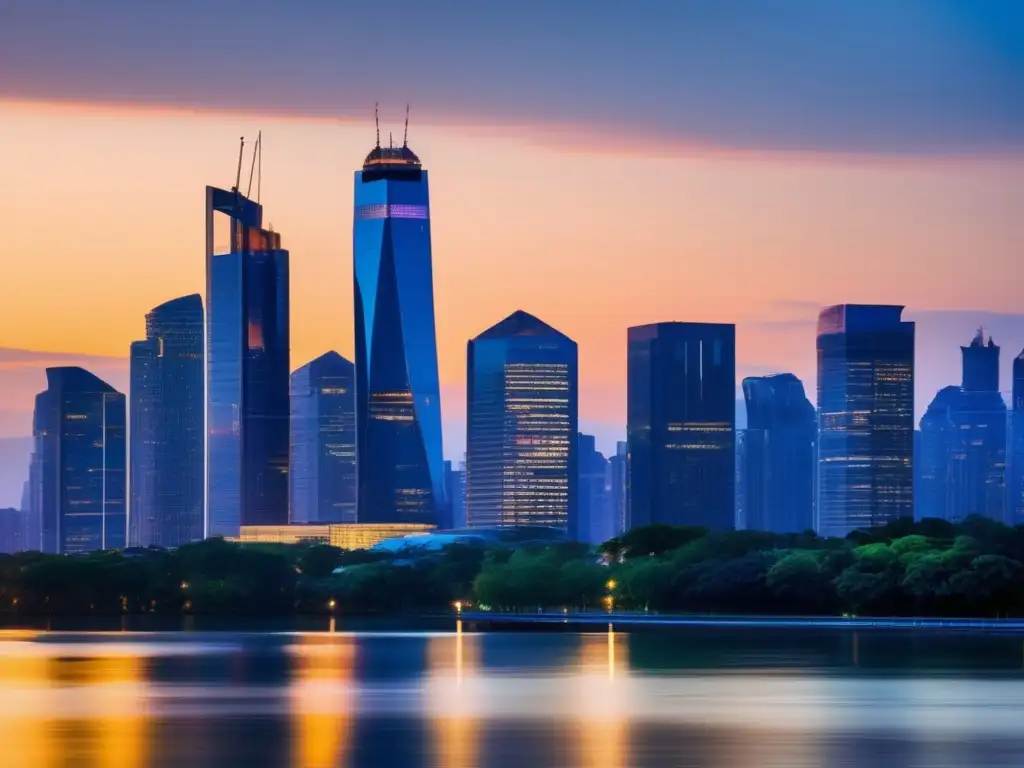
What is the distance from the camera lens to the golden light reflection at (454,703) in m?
65.5

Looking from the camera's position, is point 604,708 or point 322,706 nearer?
point 604,708

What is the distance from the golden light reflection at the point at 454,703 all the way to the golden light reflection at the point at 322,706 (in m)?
3.00

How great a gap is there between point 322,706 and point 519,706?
293 inches

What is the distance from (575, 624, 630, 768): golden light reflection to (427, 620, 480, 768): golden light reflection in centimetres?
347

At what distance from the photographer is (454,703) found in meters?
87.4

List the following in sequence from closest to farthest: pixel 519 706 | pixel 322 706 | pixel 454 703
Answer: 1. pixel 322 706
2. pixel 519 706
3. pixel 454 703

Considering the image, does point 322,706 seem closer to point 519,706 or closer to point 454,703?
point 454,703

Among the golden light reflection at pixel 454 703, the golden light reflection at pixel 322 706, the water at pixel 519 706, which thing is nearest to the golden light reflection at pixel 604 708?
the water at pixel 519 706

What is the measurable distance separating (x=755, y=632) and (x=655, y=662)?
53748 millimetres

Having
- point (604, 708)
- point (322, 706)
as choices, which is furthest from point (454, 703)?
point (604, 708)

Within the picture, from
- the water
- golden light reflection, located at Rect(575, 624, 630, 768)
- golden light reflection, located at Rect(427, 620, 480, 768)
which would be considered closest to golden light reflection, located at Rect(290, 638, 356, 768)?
the water

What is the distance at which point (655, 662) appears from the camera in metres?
122

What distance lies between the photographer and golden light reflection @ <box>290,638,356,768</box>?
214 feet

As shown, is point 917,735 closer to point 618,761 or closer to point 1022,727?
point 1022,727
